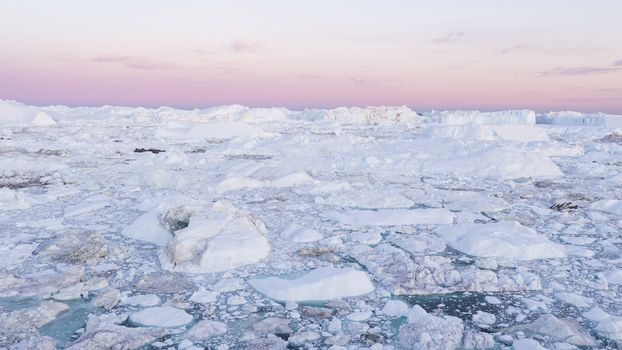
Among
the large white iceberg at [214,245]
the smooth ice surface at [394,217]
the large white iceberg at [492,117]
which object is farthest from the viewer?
the large white iceberg at [492,117]

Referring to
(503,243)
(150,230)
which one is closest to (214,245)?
(150,230)

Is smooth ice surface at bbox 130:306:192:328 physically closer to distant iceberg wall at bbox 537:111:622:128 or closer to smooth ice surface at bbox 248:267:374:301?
smooth ice surface at bbox 248:267:374:301

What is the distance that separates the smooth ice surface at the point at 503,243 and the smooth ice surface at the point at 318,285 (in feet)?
4.88

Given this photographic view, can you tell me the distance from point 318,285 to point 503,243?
82.8 inches

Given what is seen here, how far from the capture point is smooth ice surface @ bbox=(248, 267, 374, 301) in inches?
148

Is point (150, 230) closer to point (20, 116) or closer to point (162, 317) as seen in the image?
point (162, 317)

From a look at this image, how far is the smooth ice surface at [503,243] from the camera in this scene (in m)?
4.78

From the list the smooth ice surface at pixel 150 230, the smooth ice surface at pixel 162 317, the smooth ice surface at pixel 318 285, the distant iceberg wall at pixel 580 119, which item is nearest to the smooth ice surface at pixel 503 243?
the smooth ice surface at pixel 318 285

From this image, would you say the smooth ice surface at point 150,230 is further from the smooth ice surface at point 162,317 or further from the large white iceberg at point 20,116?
the large white iceberg at point 20,116

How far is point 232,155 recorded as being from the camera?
1479 centimetres

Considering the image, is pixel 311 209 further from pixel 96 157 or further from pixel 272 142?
pixel 272 142

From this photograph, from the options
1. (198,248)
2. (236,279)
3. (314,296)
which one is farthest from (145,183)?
(314,296)

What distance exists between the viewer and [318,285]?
383cm

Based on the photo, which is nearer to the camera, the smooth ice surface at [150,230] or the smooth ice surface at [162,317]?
the smooth ice surface at [162,317]
